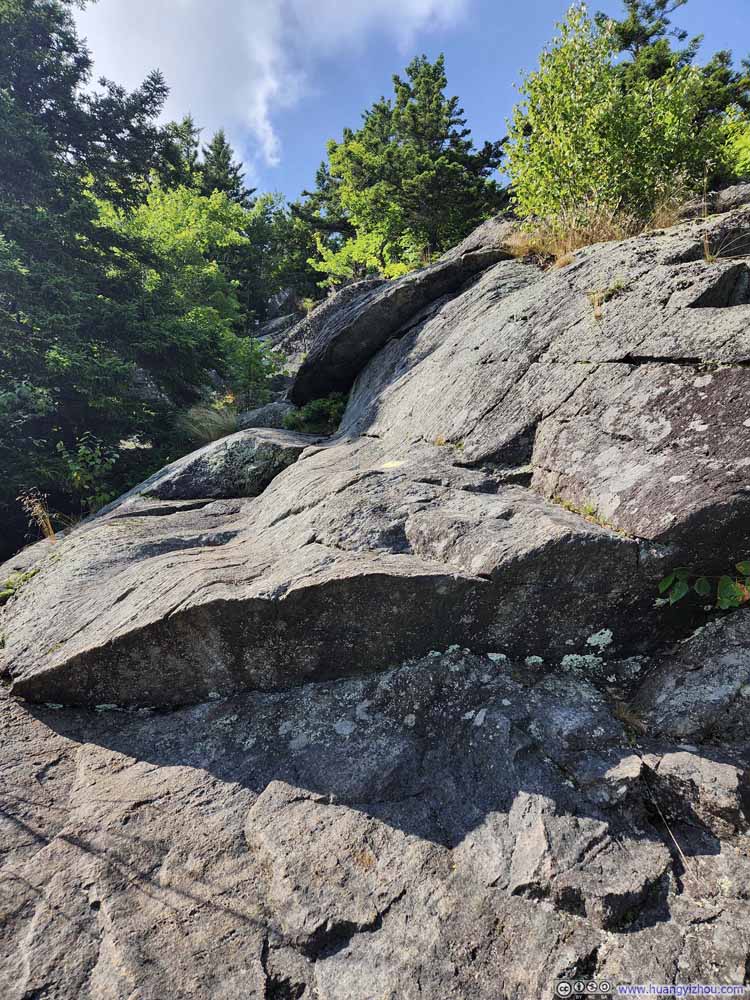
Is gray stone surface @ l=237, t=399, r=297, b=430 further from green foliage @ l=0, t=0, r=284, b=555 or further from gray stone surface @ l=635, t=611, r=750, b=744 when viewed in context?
gray stone surface @ l=635, t=611, r=750, b=744

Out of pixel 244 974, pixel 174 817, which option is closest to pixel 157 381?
pixel 174 817

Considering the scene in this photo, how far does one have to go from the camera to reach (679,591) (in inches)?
109

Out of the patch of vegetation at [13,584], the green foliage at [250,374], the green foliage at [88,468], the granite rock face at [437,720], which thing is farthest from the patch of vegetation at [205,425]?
the granite rock face at [437,720]

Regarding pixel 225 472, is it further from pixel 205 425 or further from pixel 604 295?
pixel 604 295

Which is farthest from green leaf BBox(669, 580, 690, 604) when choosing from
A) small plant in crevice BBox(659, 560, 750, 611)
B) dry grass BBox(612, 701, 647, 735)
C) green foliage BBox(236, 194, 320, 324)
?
green foliage BBox(236, 194, 320, 324)

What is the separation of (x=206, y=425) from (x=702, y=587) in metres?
9.81

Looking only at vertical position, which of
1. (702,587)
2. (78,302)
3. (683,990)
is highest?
(78,302)

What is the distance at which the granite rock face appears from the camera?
6.75 feet

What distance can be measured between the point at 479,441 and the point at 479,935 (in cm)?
369

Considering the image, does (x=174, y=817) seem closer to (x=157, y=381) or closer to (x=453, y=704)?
(x=453, y=704)

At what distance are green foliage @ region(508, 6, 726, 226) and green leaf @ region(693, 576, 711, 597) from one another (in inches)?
233

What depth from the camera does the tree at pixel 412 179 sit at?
19297 millimetres

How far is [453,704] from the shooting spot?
293cm

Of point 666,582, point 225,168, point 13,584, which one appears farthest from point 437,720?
point 225,168
